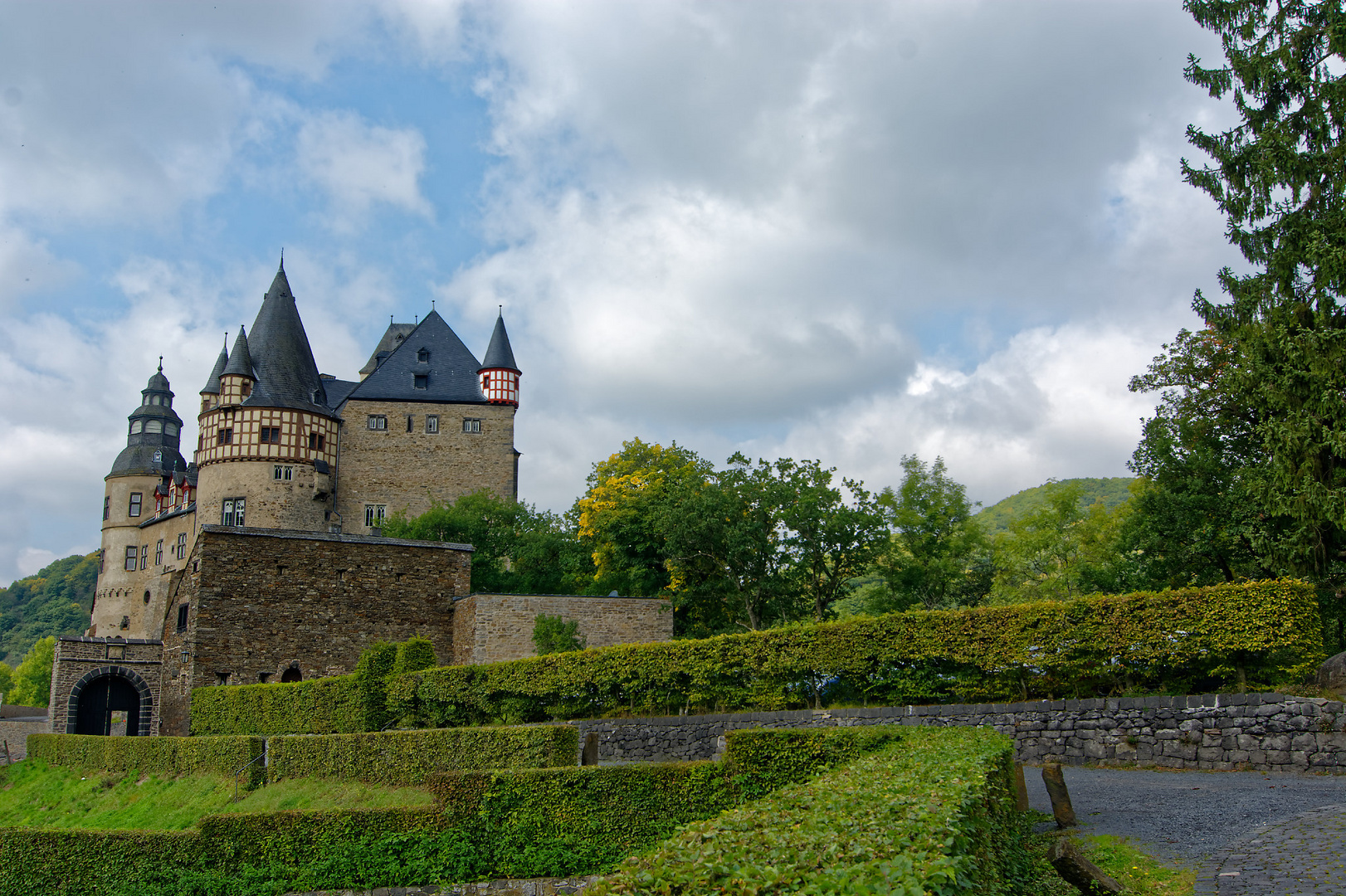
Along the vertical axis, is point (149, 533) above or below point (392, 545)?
above

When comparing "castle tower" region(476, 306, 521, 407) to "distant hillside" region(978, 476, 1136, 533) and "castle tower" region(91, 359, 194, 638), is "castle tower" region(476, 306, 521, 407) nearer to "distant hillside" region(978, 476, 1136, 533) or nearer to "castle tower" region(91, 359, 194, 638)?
"castle tower" region(91, 359, 194, 638)

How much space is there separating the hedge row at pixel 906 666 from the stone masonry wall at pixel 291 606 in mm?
3244

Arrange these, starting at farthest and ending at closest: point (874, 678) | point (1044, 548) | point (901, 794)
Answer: point (1044, 548) < point (874, 678) < point (901, 794)

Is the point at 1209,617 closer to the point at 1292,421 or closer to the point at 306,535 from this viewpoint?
the point at 1292,421

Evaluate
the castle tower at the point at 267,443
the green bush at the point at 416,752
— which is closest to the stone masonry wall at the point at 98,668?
the green bush at the point at 416,752

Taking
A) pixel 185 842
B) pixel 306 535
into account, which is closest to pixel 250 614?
pixel 306 535

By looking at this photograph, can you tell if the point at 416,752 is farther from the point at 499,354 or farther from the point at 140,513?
the point at 140,513

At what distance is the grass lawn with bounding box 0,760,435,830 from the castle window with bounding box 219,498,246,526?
19.9 metres

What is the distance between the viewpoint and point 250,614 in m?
28.4

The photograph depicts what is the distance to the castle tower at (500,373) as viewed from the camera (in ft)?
180

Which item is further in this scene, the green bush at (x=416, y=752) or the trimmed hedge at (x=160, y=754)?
the trimmed hedge at (x=160, y=754)

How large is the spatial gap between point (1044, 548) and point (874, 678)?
3623 centimetres

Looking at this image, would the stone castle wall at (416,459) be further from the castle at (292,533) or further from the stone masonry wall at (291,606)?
the stone masonry wall at (291,606)

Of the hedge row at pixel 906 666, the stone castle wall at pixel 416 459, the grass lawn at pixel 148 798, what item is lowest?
the grass lawn at pixel 148 798
